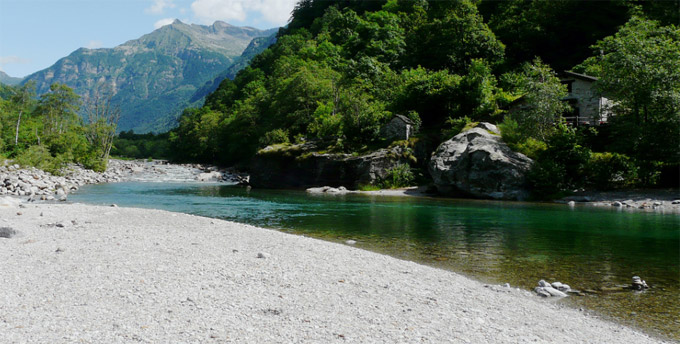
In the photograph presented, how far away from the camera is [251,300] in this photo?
7.53 meters

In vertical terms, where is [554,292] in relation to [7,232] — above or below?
below

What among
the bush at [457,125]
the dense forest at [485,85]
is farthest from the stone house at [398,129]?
the bush at [457,125]

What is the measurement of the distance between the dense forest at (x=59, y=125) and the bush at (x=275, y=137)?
26.7 metres

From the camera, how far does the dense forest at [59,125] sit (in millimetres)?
59281

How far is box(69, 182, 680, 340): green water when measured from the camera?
372 inches

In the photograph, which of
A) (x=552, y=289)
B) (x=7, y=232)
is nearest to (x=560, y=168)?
(x=552, y=289)

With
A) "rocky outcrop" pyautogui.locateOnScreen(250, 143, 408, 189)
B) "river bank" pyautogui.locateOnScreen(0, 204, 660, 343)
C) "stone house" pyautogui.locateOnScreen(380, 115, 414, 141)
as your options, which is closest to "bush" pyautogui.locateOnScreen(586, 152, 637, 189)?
"rocky outcrop" pyautogui.locateOnScreen(250, 143, 408, 189)

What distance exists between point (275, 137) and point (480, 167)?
A: 124 ft

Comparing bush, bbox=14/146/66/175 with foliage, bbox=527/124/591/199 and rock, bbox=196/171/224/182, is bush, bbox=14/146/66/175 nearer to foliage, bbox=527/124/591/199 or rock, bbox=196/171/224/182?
rock, bbox=196/171/224/182

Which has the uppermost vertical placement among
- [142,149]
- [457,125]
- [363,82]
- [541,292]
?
[363,82]

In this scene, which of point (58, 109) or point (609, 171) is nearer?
point (609, 171)

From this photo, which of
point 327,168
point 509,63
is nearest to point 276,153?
point 327,168

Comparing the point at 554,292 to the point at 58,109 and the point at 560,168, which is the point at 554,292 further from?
the point at 58,109

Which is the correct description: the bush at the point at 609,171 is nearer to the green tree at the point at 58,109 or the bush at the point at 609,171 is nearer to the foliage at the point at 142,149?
the green tree at the point at 58,109
